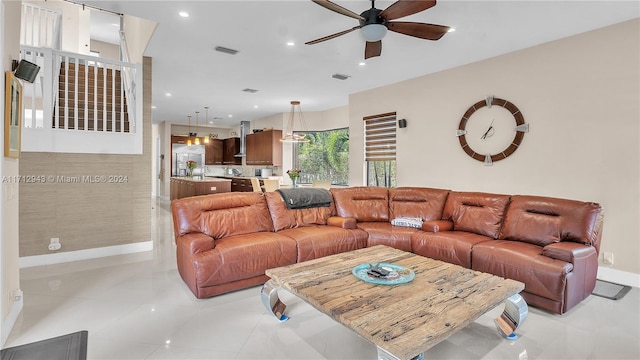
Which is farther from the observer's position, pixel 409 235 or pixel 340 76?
pixel 340 76

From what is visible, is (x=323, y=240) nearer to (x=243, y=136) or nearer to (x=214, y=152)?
(x=243, y=136)

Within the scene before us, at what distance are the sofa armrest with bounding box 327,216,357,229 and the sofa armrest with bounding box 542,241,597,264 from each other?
196 centimetres

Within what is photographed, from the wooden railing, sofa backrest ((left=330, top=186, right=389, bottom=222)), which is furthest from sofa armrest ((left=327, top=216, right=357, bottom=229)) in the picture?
the wooden railing

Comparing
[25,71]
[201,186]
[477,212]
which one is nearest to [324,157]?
[201,186]

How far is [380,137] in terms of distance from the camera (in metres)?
6.08

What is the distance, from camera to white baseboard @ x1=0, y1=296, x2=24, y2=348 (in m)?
2.15

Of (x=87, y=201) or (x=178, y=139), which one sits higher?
(x=178, y=139)

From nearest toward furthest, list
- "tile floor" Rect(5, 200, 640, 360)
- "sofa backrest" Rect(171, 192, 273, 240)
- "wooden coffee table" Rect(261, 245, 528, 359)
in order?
"wooden coffee table" Rect(261, 245, 528, 359) < "tile floor" Rect(5, 200, 640, 360) < "sofa backrest" Rect(171, 192, 273, 240)

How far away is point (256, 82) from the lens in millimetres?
5758

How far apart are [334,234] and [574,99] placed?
329 cm

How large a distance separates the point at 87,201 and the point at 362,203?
3.70 meters

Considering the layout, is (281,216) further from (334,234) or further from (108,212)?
(108,212)

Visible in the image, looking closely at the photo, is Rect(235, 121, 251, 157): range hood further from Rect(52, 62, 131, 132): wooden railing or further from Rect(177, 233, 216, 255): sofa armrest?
Rect(177, 233, 216, 255): sofa armrest

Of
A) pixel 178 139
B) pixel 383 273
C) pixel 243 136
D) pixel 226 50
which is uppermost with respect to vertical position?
pixel 226 50
